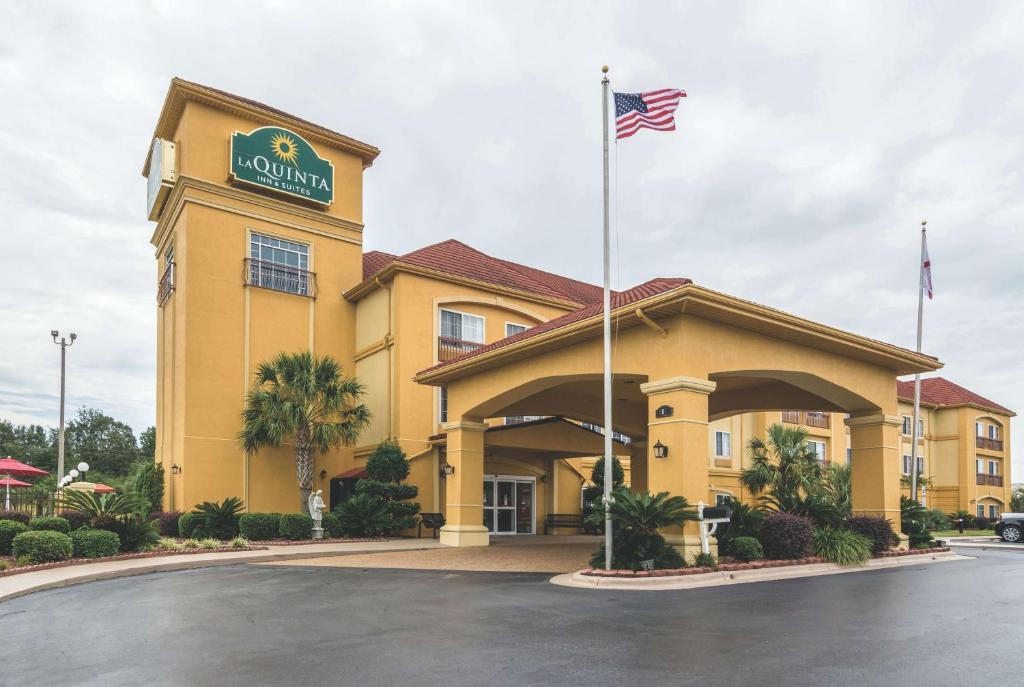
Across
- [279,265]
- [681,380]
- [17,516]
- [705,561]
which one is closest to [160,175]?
[279,265]

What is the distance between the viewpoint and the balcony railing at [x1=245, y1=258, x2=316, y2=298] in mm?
28156

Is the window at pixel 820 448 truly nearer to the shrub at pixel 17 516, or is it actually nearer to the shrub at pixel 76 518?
the shrub at pixel 76 518

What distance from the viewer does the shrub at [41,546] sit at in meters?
16.5

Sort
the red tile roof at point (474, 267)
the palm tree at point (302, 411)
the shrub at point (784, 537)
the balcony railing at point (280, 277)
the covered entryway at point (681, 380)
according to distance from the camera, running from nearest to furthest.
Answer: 1. the covered entryway at point (681, 380)
2. the shrub at point (784, 537)
3. the palm tree at point (302, 411)
4. the balcony railing at point (280, 277)
5. the red tile roof at point (474, 267)

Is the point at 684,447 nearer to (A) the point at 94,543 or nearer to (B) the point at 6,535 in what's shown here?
(A) the point at 94,543

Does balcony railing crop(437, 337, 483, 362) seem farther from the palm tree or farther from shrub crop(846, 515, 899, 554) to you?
shrub crop(846, 515, 899, 554)

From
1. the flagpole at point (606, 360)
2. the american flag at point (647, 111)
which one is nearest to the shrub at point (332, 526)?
the flagpole at point (606, 360)

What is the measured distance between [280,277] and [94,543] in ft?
43.0

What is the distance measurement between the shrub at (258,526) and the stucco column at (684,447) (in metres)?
13.3

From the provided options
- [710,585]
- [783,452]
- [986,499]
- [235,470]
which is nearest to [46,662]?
[710,585]

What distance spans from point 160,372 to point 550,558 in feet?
64.7

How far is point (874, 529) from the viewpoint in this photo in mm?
18109

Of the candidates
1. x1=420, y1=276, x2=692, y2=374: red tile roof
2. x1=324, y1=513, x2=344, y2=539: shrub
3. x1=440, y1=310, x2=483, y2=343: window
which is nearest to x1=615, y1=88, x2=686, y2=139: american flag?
x1=420, y1=276, x2=692, y2=374: red tile roof

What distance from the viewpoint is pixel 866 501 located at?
1953 cm
